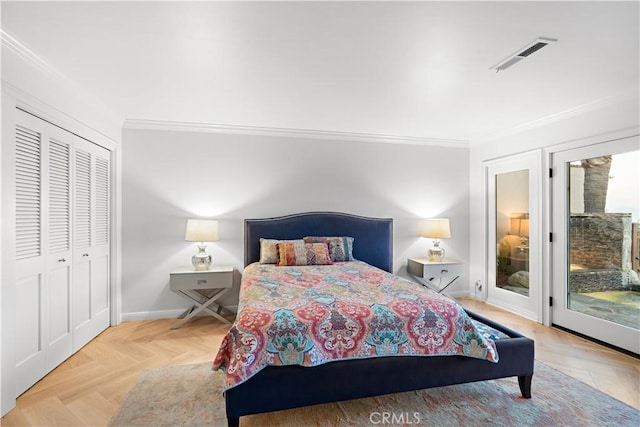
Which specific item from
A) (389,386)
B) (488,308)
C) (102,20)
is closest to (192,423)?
(389,386)

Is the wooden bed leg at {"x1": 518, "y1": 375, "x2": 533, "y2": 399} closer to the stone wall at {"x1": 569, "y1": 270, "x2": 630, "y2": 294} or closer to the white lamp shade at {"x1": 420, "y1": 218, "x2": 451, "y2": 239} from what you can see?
the stone wall at {"x1": 569, "y1": 270, "x2": 630, "y2": 294}

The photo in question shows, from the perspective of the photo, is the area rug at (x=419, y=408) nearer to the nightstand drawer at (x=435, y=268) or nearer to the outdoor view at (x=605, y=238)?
the outdoor view at (x=605, y=238)

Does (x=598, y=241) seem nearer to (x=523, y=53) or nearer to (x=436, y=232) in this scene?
(x=436, y=232)

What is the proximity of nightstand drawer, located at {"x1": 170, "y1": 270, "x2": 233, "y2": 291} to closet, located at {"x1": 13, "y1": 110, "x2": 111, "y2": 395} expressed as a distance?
78cm

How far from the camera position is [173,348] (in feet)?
9.95

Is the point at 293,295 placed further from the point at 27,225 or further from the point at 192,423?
the point at 27,225

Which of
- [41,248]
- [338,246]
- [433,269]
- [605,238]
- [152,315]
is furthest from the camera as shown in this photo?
[433,269]

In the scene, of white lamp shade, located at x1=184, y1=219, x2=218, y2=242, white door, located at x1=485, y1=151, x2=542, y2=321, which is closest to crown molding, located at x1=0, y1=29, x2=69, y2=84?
white lamp shade, located at x1=184, y1=219, x2=218, y2=242

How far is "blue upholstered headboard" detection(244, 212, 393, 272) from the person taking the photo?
400cm

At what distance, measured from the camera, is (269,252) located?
3734 millimetres

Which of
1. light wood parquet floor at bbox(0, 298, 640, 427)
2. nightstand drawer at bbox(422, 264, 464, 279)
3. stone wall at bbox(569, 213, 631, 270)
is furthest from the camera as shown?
nightstand drawer at bbox(422, 264, 464, 279)

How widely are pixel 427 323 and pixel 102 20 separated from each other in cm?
273

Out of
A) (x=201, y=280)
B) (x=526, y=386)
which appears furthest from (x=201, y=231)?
(x=526, y=386)

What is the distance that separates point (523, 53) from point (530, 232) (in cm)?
244
